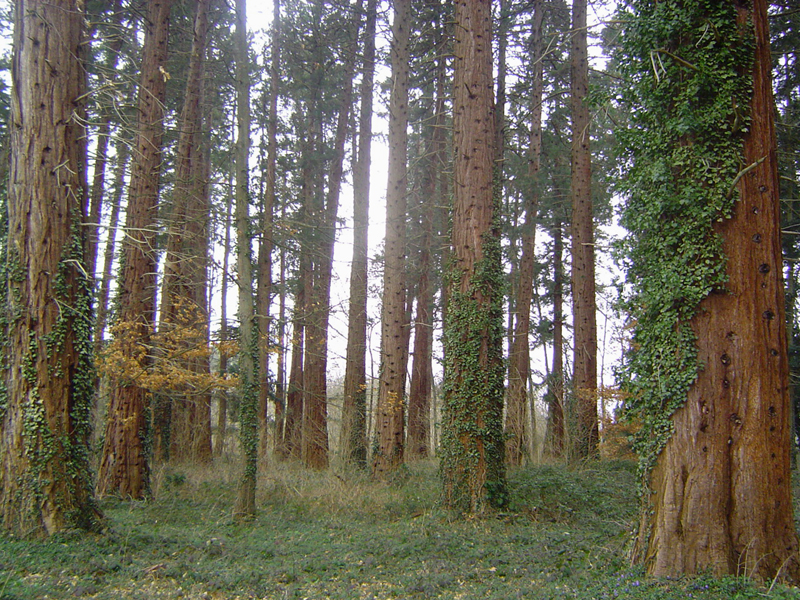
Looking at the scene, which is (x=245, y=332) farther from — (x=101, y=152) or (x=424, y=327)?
(x=424, y=327)

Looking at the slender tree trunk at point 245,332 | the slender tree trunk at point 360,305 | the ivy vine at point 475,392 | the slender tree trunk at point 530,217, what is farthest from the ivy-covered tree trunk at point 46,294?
the slender tree trunk at point 530,217

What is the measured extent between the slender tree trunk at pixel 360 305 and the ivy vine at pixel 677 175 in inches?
296

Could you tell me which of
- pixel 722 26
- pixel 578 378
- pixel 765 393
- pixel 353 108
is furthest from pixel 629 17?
pixel 353 108

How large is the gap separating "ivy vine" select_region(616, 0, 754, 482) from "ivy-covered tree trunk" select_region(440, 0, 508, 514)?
271cm

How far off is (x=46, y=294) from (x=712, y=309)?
642 centimetres

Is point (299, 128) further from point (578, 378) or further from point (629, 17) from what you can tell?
point (629, 17)

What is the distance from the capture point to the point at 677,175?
4.97 m

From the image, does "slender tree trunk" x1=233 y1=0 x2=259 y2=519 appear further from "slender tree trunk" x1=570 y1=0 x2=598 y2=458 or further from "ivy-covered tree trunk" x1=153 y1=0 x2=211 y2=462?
"slender tree trunk" x1=570 y1=0 x2=598 y2=458

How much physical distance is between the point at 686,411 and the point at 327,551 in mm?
4157

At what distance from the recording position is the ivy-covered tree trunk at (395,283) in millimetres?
11055

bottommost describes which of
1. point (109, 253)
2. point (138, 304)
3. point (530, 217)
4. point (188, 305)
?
point (138, 304)

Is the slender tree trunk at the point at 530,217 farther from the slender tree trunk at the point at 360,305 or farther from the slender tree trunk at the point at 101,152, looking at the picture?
the slender tree trunk at the point at 101,152

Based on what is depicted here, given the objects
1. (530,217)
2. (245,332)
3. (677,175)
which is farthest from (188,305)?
(677,175)

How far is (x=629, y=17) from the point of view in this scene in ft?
17.1
